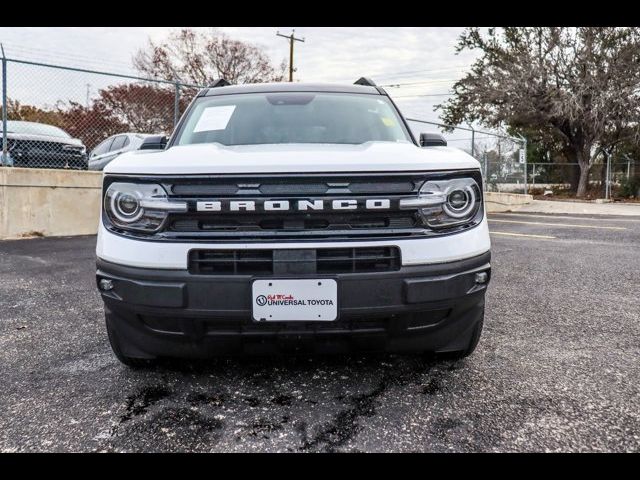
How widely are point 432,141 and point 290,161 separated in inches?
53.5

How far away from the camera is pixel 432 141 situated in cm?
313

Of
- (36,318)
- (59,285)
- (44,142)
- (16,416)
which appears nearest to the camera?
(16,416)

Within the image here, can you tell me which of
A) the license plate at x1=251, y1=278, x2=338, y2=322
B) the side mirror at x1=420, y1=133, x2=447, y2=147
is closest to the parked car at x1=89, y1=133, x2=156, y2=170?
the side mirror at x1=420, y1=133, x2=447, y2=147

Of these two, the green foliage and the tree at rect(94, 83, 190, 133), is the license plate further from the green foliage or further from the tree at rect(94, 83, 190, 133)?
the green foliage

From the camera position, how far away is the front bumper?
6.63ft

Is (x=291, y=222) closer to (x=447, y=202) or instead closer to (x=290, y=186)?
(x=290, y=186)

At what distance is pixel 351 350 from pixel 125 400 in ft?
3.52

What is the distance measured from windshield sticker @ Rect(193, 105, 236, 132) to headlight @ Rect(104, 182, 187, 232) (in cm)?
101

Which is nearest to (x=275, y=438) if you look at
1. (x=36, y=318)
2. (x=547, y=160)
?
(x=36, y=318)

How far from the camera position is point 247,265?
205 cm

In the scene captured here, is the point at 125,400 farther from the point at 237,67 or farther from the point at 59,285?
the point at 237,67

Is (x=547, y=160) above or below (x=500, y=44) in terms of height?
below

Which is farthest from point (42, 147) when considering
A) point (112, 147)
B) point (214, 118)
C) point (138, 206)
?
point (138, 206)

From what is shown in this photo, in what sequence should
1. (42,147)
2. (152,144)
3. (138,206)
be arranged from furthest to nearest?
(42,147) < (152,144) < (138,206)
